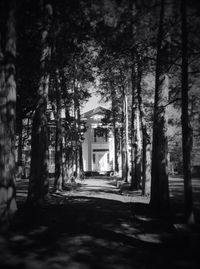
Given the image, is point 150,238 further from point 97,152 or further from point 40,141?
point 97,152

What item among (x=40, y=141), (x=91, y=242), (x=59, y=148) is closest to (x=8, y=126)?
(x=40, y=141)

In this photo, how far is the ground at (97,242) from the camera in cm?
570

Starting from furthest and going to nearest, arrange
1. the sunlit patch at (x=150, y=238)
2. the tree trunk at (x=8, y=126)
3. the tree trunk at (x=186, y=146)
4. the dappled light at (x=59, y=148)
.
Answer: the tree trunk at (x=8, y=126)
the tree trunk at (x=186, y=146)
the sunlit patch at (x=150, y=238)
the dappled light at (x=59, y=148)

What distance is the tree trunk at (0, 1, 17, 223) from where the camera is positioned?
8.54m

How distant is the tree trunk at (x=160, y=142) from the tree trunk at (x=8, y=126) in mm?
5390

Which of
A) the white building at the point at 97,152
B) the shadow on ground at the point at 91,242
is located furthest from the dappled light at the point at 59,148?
the white building at the point at 97,152

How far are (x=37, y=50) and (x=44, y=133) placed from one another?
460 cm

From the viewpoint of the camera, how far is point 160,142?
12078mm

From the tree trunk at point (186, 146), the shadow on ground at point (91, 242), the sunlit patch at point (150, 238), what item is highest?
the tree trunk at point (186, 146)

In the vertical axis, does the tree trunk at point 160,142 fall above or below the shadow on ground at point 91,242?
above

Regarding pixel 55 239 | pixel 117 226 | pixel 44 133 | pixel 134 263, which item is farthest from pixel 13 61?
pixel 134 263

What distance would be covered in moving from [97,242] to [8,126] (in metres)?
4.11

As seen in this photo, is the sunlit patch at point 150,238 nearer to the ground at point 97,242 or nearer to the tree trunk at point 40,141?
the ground at point 97,242

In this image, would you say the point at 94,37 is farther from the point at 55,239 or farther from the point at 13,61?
the point at 55,239
